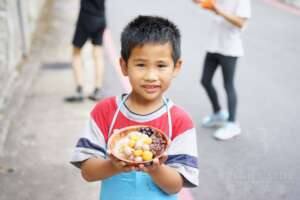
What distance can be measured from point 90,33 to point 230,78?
67.3 inches

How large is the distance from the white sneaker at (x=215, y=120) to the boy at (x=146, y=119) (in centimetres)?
272

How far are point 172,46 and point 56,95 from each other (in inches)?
144

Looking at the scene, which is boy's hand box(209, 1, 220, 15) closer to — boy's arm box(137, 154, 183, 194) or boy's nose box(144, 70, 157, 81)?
boy's nose box(144, 70, 157, 81)

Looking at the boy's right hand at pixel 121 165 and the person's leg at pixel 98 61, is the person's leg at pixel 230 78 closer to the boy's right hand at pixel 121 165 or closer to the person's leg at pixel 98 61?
the person's leg at pixel 98 61

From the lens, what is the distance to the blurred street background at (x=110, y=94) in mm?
3430

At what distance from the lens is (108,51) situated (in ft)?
22.4

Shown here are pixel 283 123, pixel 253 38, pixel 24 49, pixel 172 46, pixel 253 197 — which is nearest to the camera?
pixel 172 46

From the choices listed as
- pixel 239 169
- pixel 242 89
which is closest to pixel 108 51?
pixel 242 89

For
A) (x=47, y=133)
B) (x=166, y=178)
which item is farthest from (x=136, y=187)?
(x=47, y=133)

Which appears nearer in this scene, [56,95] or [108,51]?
[56,95]

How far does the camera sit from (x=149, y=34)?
1661 mm

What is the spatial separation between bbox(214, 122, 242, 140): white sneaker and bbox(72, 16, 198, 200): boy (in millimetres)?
2472

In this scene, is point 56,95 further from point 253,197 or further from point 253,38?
point 253,38

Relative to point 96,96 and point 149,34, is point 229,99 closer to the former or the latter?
point 96,96
